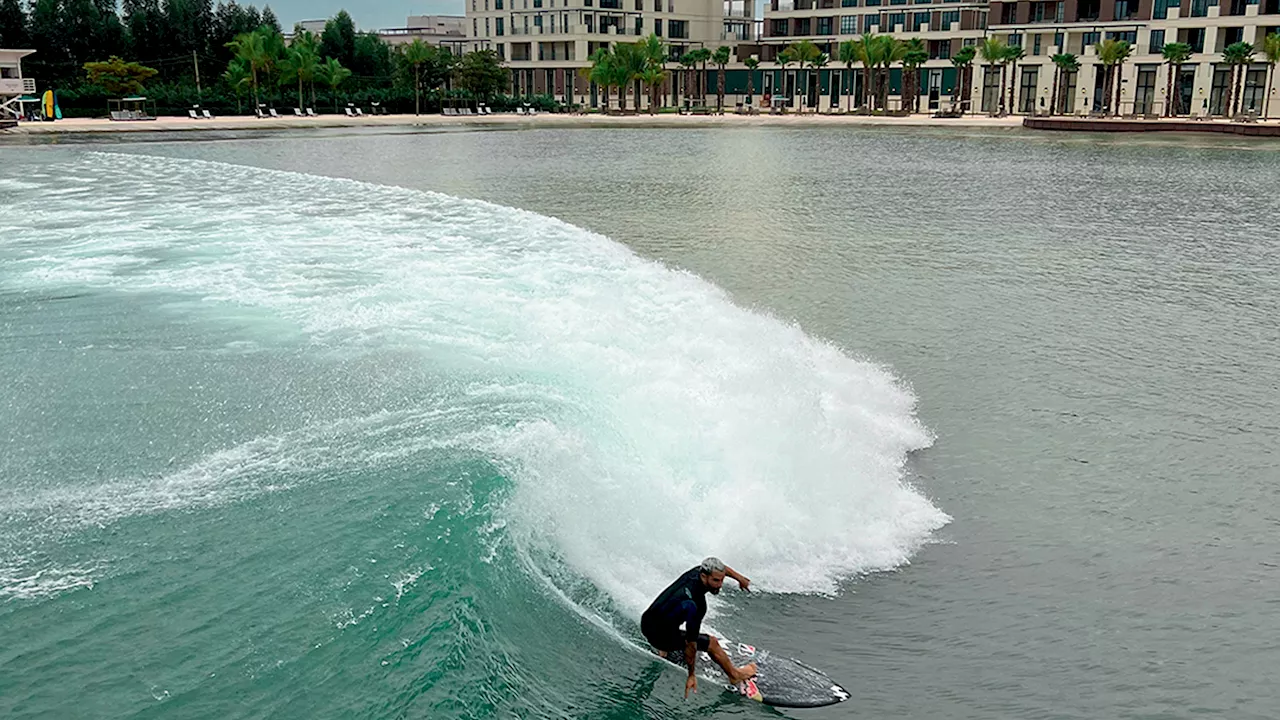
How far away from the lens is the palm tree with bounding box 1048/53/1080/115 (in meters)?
94.0

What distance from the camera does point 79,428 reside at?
1388cm

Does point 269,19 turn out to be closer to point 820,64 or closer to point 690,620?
point 820,64

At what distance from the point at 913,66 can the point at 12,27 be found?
267ft

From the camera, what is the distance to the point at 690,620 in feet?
28.6

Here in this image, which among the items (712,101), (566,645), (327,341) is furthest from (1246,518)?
(712,101)

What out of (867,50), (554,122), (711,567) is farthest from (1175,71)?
(711,567)

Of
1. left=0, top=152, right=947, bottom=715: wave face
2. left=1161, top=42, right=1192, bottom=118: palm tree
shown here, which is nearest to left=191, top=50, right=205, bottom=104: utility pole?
left=0, top=152, right=947, bottom=715: wave face

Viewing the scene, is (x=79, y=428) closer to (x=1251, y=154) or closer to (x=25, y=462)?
(x=25, y=462)

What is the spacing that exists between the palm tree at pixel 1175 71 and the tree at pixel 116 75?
83019mm

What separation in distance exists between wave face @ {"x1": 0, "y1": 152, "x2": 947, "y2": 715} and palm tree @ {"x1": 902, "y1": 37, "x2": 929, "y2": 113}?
8795 cm

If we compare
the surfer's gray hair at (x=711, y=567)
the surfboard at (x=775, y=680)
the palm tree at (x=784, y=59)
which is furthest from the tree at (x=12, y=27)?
the surfer's gray hair at (x=711, y=567)

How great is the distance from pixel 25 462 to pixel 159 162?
41.3 meters

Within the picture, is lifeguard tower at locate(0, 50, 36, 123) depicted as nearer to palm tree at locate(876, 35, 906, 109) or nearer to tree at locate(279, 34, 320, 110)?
tree at locate(279, 34, 320, 110)

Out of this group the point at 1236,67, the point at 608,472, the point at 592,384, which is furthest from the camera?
the point at 1236,67
